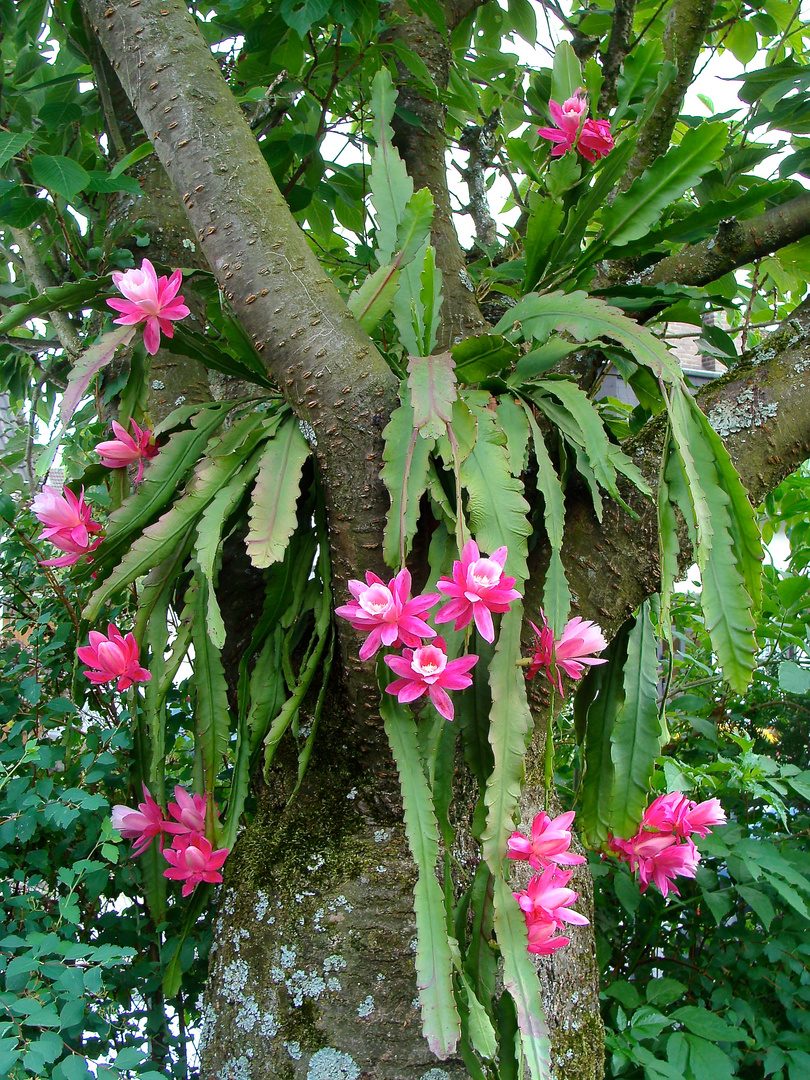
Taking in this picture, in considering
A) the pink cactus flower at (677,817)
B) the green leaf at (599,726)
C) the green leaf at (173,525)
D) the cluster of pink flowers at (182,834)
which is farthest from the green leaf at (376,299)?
the pink cactus flower at (677,817)

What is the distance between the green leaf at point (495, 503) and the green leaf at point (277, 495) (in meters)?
0.22

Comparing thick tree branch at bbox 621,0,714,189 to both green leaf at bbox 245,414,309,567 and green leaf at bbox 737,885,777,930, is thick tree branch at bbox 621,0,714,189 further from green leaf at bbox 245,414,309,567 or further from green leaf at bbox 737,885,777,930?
green leaf at bbox 737,885,777,930

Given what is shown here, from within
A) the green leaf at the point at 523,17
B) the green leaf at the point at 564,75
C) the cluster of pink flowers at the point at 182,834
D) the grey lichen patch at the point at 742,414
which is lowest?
the cluster of pink flowers at the point at 182,834

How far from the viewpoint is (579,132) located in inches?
51.4

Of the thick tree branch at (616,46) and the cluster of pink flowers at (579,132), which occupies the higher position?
the thick tree branch at (616,46)

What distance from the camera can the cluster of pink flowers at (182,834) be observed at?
1.01 meters

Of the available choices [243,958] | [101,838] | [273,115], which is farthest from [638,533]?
[273,115]

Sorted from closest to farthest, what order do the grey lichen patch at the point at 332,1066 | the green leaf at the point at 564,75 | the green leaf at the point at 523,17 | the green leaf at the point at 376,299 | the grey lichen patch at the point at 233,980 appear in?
1. the grey lichen patch at the point at 332,1066
2. the grey lichen patch at the point at 233,980
3. the green leaf at the point at 376,299
4. the green leaf at the point at 564,75
5. the green leaf at the point at 523,17

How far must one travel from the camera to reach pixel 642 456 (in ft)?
3.89

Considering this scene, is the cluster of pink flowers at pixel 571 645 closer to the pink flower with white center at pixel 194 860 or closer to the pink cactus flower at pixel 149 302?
the pink flower with white center at pixel 194 860

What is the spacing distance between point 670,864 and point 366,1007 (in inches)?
20.4

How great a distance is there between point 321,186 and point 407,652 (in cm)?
138

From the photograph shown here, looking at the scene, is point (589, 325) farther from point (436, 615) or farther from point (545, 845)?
point (545, 845)

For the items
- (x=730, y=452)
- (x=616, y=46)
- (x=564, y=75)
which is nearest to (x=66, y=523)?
(x=730, y=452)
